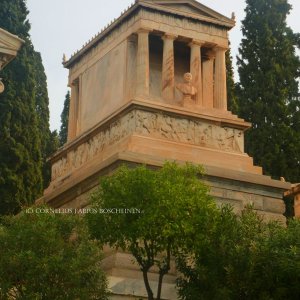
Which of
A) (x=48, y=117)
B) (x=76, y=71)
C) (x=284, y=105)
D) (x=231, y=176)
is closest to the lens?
(x=231, y=176)

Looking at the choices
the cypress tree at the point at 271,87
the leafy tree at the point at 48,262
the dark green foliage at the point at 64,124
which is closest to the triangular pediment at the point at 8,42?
the leafy tree at the point at 48,262

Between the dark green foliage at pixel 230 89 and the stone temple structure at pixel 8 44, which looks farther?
the dark green foliage at pixel 230 89

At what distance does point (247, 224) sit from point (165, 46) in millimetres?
8855

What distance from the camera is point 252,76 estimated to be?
3133 centimetres

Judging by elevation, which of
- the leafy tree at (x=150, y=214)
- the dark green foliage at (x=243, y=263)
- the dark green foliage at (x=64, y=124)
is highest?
the dark green foliage at (x=64, y=124)

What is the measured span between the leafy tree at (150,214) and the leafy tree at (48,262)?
1.83 feet

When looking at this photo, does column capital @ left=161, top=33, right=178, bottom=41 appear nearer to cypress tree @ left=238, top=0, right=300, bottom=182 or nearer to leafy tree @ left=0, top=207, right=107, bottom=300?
cypress tree @ left=238, top=0, right=300, bottom=182

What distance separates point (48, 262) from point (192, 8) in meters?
11.1

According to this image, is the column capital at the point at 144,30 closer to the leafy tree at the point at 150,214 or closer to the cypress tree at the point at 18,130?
the cypress tree at the point at 18,130

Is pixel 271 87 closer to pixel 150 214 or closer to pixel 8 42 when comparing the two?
pixel 150 214

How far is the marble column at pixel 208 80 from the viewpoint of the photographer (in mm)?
23609

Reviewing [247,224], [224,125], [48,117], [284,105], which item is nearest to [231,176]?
[224,125]

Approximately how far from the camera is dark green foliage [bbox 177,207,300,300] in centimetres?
1416

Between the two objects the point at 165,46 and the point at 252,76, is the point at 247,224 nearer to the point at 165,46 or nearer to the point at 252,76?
the point at 165,46
